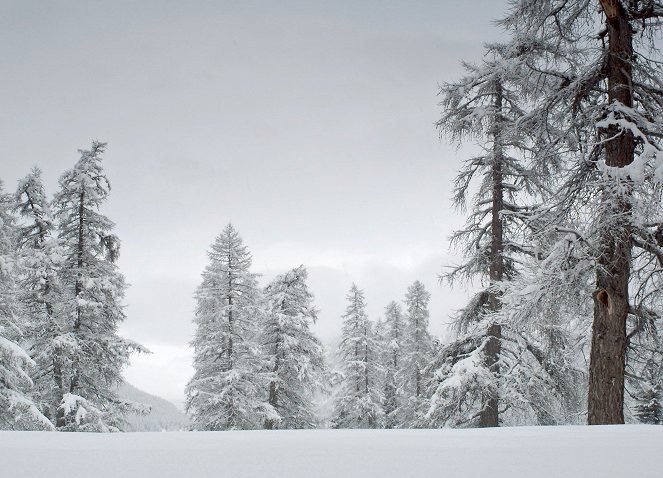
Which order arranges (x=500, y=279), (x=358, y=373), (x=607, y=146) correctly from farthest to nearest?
(x=358, y=373) < (x=500, y=279) < (x=607, y=146)

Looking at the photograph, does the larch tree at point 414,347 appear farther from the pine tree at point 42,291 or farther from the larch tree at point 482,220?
the pine tree at point 42,291

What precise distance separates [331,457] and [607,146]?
282 inches

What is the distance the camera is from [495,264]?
11.6 meters

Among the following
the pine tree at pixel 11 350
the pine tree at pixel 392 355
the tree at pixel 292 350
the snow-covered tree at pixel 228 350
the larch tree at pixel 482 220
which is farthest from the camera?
the pine tree at pixel 392 355

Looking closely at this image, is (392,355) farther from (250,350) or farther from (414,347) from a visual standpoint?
(250,350)

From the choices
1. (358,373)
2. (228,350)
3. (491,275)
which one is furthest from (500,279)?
(358,373)

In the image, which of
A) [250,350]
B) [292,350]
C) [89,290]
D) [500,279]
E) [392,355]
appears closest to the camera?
[500,279]

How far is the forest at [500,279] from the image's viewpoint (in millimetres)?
6633

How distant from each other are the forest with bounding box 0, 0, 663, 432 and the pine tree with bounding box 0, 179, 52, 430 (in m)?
0.07

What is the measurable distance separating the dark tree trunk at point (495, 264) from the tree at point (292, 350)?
12.5 meters

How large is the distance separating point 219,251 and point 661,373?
62.7 feet

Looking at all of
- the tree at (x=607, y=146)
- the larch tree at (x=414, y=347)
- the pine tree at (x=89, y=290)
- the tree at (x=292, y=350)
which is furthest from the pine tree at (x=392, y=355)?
the tree at (x=607, y=146)

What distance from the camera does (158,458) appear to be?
7.25 ft

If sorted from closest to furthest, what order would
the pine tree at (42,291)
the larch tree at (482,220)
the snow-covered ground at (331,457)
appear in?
the snow-covered ground at (331,457), the larch tree at (482,220), the pine tree at (42,291)
